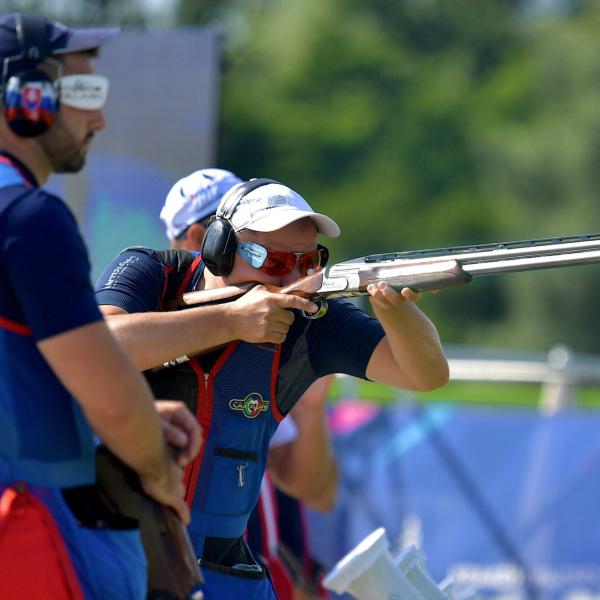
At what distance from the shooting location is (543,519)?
8.34 metres

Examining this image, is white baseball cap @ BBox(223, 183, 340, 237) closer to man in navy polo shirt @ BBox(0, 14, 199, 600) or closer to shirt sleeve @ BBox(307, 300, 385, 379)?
shirt sleeve @ BBox(307, 300, 385, 379)

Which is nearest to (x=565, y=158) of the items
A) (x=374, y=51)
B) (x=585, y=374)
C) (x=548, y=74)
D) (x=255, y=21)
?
(x=548, y=74)

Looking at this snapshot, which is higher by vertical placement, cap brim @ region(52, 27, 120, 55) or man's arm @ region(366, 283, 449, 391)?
cap brim @ region(52, 27, 120, 55)

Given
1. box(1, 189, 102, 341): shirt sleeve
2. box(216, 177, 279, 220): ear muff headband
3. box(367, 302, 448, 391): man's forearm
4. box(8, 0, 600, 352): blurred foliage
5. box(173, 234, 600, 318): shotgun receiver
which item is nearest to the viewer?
box(1, 189, 102, 341): shirt sleeve

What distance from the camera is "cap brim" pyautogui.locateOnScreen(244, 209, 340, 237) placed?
376 cm

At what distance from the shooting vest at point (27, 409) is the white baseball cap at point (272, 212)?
1042mm

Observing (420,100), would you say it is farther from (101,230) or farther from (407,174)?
(101,230)

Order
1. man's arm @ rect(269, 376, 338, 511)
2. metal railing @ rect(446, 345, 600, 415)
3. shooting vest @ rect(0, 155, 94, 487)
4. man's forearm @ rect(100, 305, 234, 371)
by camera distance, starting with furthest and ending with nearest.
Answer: metal railing @ rect(446, 345, 600, 415) < man's arm @ rect(269, 376, 338, 511) < man's forearm @ rect(100, 305, 234, 371) < shooting vest @ rect(0, 155, 94, 487)

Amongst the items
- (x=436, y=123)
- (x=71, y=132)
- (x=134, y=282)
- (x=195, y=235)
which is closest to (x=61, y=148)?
(x=71, y=132)

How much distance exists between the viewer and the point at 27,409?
282 centimetres

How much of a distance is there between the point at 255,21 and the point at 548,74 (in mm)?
20487

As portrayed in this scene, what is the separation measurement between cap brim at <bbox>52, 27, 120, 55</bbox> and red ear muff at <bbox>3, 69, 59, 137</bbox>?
9cm

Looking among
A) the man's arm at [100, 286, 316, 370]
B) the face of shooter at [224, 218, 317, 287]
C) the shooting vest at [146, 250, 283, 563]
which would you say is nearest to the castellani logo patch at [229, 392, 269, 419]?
the shooting vest at [146, 250, 283, 563]

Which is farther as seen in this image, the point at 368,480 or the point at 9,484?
the point at 368,480
